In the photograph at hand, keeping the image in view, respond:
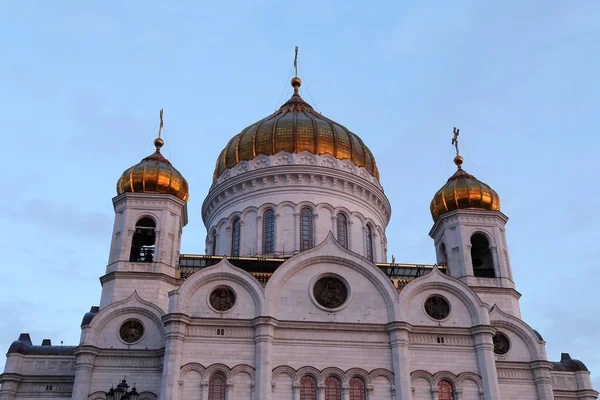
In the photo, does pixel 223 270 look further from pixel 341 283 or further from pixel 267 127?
pixel 267 127

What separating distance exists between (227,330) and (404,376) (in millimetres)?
5969

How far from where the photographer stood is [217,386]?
67.5 ft

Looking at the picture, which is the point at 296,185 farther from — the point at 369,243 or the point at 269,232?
the point at 369,243

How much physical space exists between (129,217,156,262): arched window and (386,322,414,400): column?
9800 mm

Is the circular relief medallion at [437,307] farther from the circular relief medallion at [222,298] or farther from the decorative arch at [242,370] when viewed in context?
the circular relief medallion at [222,298]

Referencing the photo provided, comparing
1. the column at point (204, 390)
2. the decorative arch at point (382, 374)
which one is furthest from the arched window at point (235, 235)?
the decorative arch at point (382, 374)

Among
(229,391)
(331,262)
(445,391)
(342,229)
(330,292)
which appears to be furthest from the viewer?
(342,229)

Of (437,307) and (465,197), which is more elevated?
(465,197)

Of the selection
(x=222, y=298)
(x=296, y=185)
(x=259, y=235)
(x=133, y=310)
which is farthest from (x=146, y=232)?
(x=296, y=185)

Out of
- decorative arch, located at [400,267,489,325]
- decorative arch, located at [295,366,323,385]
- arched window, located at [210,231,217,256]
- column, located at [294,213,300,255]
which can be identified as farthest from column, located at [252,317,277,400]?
arched window, located at [210,231,217,256]

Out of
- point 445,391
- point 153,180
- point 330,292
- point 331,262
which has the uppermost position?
point 153,180

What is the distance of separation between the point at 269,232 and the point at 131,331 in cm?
777

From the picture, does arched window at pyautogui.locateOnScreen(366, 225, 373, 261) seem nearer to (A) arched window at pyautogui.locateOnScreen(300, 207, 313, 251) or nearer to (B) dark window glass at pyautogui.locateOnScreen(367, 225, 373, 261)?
(B) dark window glass at pyautogui.locateOnScreen(367, 225, 373, 261)

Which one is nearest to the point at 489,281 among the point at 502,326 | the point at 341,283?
the point at 502,326
